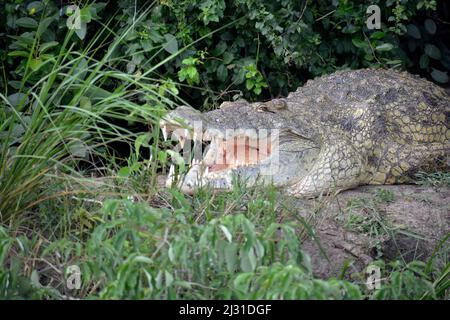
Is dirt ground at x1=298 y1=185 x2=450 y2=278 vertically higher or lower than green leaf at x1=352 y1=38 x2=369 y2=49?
lower

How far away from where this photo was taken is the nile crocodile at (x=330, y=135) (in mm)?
5629

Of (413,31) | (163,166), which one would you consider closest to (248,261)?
(163,166)

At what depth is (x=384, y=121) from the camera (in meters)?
6.21

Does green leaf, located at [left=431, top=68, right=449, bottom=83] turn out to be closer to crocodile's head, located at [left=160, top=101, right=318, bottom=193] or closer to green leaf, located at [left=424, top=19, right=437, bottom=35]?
green leaf, located at [left=424, top=19, right=437, bottom=35]

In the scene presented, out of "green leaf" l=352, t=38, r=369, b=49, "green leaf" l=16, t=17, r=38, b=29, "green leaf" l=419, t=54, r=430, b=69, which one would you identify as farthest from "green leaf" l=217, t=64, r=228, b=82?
"green leaf" l=419, t=54, r=430, b=69

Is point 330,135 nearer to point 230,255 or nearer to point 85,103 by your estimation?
point 85,103

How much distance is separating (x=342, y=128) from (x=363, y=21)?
1261mm

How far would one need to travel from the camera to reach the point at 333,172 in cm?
580

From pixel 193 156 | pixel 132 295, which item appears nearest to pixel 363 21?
pixel 193 156

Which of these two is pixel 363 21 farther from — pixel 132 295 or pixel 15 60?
pixel 132 295

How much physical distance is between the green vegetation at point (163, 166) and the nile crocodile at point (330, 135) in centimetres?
30

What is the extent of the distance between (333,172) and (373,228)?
86cm

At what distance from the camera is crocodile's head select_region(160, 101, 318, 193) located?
550 centimetres

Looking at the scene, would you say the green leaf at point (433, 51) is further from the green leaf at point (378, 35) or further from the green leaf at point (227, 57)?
the green leaf at point (227, 57)
